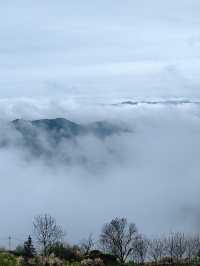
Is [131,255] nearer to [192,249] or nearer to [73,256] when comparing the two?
[192,249]

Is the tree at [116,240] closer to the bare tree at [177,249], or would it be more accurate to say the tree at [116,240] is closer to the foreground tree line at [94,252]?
the foreground tree line at [94,252]

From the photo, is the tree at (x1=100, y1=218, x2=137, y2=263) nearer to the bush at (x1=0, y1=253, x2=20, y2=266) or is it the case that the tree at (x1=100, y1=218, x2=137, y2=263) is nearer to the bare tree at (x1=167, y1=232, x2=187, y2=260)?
the bare tree at (x1=167, y1=232, x2=187, y2=260)

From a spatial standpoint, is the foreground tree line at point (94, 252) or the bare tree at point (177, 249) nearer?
the foreground tree line at point (94, 252)

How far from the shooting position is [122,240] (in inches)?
3538

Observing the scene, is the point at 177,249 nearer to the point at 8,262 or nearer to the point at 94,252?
the point at 94,252

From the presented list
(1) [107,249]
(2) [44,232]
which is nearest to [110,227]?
(1) [107,249]

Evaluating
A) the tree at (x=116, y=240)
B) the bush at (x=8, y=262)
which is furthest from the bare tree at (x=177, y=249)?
the bush at (x=8, y=262)

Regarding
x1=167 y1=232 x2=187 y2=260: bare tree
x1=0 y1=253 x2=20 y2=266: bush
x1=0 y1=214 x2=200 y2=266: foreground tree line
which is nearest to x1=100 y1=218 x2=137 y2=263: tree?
x1=0 y1=214 x2=200 y2=266: foreground tree line

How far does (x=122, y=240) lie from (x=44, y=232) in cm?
1607

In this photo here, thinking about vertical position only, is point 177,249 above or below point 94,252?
below

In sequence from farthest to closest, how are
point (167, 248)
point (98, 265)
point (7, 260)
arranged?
1. point (167, 248)
2. point (98, 265)
3. point (7, 260)

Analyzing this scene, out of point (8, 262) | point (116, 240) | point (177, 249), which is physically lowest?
point (177, 249)

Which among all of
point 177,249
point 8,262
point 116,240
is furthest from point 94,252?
point 8,262

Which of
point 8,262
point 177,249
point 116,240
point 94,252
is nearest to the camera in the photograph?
point 8,262
